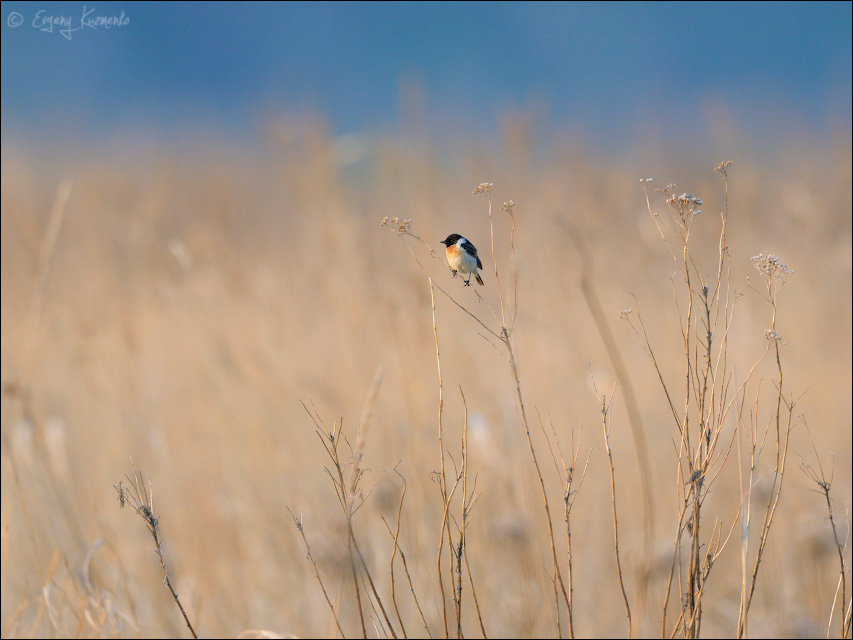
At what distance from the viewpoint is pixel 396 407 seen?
356cm

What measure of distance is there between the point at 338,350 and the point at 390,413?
616mm

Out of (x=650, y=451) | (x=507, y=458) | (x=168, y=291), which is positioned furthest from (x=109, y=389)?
(x=650, y=451)

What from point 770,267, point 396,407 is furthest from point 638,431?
point 396,407

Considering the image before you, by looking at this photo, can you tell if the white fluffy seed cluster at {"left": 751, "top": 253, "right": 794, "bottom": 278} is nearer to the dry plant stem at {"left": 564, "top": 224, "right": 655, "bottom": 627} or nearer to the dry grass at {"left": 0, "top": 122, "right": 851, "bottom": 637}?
the dry plant stem at {"left": 564, "top": 224, "right": 655, "bottom": 627}

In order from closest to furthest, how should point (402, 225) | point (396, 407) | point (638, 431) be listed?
point (402, 225), point (638, 431), point (396, 407)

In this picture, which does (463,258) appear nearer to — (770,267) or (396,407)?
(770,267)

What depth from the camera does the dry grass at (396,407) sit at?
2.43 m

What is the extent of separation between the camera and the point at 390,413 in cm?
355

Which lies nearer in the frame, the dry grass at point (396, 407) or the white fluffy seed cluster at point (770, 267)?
the white fluffy seed cluster at point (770, 267)

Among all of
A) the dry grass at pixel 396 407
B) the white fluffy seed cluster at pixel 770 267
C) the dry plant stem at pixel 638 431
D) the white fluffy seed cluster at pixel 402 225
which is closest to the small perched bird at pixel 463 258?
the white fluffy seed cluster at pixel 402 225

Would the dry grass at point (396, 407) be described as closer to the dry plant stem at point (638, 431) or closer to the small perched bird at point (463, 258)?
the dry plant stem at point (638, 431)

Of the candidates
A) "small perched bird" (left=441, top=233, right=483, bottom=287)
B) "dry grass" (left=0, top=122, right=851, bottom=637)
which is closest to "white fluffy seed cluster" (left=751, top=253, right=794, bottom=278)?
"small perched bird" (left=441, top=233, right=483, bottom=287)

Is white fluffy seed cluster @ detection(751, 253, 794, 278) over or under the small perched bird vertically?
over

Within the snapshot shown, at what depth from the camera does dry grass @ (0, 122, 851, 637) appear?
243 centimetres
